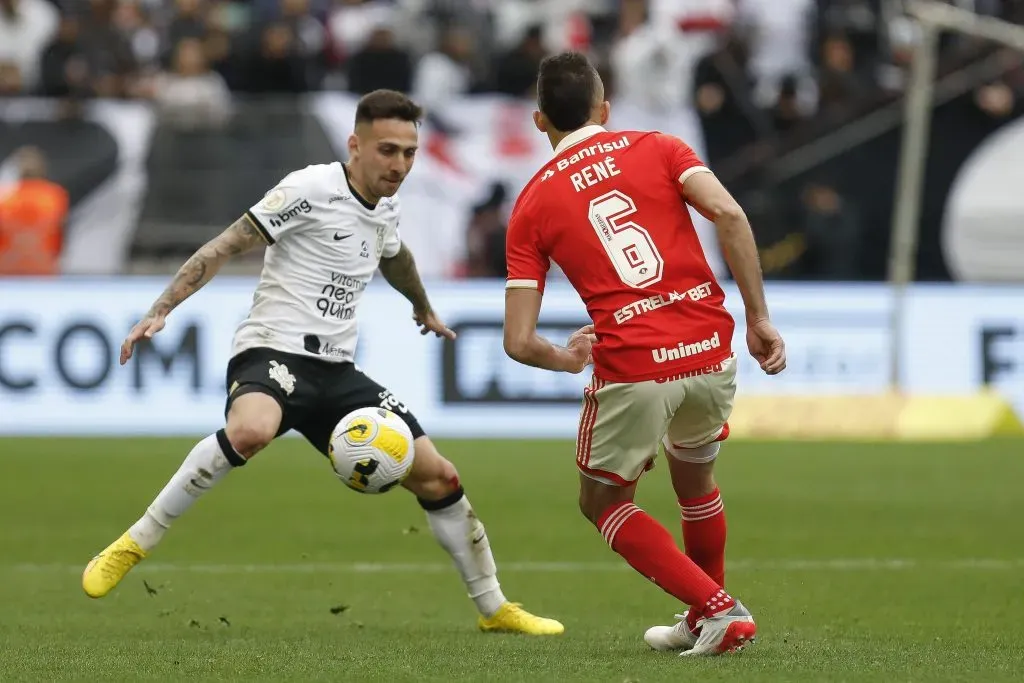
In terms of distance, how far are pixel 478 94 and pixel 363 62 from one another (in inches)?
60.5

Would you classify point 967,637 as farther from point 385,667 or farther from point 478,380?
point 478,380

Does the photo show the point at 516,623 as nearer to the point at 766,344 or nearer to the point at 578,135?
the point at 766,344

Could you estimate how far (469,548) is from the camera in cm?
746

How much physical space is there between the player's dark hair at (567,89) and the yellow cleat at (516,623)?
2.20 meters

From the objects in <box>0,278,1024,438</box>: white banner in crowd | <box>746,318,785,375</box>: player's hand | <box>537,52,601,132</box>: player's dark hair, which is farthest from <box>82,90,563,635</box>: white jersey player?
<box>0,278,1024,438</box>: white banner in crowd

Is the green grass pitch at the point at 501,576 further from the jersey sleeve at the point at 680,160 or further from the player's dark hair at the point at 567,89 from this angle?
the player's dark hair at the point at 567,89

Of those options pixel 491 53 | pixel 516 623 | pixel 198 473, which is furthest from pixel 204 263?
pixel 491 53

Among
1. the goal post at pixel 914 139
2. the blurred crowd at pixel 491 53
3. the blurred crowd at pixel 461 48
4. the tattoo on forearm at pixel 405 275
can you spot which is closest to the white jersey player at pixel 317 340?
the tattoo on forearm at pixel 405 275

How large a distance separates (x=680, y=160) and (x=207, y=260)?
221cm

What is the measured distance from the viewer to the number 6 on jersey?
20.2ft

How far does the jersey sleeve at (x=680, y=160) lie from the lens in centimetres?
611

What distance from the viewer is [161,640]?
6895mm

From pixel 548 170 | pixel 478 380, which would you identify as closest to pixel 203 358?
pixel 478 380

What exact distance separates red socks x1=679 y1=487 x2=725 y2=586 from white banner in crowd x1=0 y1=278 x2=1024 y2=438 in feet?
34.2
